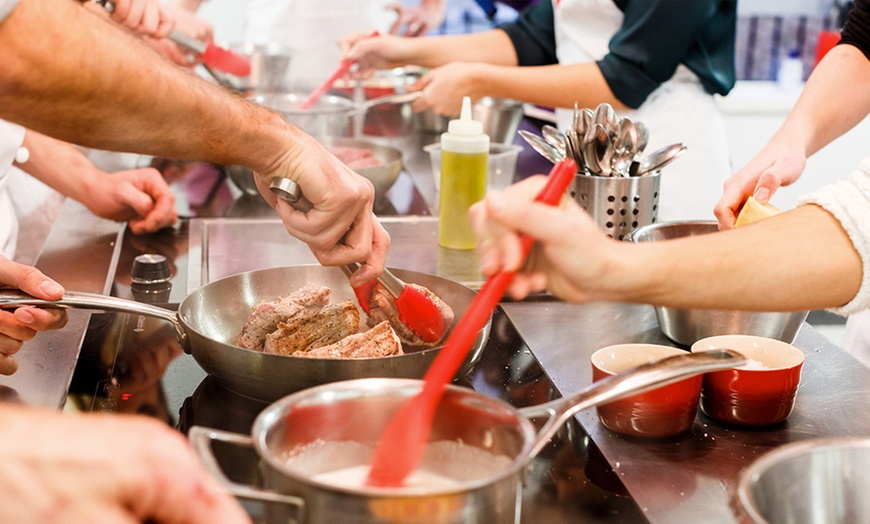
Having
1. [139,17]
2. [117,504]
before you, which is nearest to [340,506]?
[117,504]

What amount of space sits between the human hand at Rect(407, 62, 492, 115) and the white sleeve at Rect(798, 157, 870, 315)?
1526 millimetres

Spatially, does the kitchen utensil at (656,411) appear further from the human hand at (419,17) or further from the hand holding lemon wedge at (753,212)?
the human hand at (419,17)

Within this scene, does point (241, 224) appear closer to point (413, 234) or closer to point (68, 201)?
point (413, 234)

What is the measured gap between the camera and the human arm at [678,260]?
966 mm

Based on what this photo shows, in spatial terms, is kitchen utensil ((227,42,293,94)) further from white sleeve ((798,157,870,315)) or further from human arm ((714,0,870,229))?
white sleeve ((798,157,870,315))

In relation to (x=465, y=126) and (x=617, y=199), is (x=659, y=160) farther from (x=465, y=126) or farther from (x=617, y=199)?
(x=465, y=126)

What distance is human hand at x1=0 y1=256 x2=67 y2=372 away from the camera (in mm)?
1234

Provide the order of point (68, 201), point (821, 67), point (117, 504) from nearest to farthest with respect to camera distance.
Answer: point (117, 504), point (821, 67), point (68, 201)

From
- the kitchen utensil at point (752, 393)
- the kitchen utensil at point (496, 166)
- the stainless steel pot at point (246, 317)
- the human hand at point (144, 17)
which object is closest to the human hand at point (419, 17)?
the human hand at point (144, 17)

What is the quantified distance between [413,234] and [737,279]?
0.99 m

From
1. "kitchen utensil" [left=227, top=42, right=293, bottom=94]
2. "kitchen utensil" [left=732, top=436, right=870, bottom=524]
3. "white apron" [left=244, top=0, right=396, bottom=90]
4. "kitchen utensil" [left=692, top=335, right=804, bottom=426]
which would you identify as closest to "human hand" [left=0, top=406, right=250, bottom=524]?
"kitchen utensil" [left=732, top=436, right=870, bottom=524]

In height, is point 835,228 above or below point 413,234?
above

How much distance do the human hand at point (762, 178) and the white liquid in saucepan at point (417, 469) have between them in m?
0.79

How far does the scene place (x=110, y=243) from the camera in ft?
6.23
